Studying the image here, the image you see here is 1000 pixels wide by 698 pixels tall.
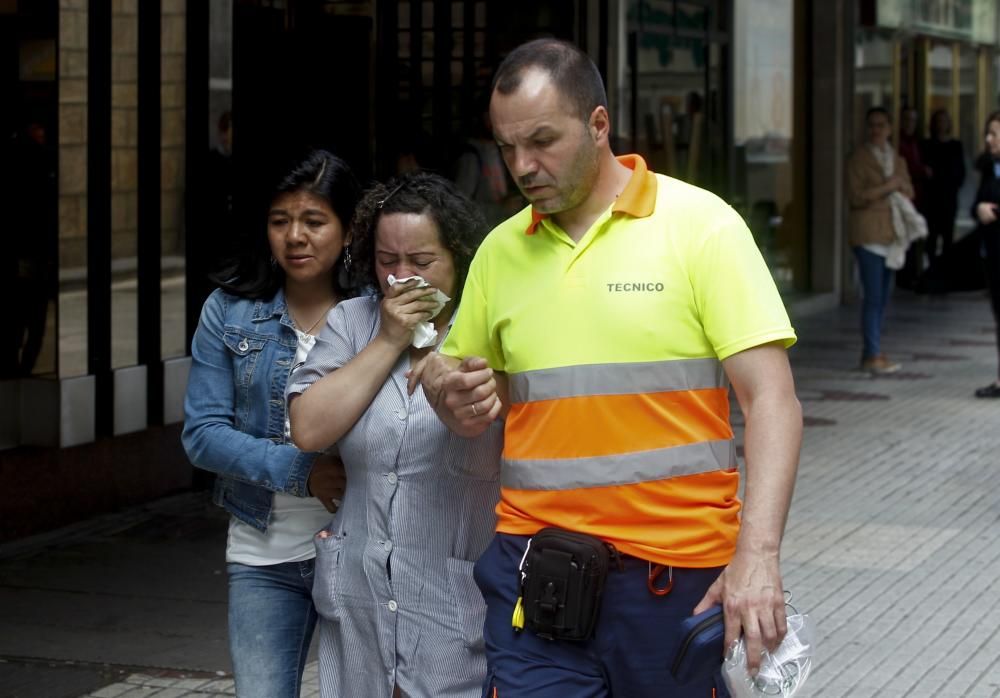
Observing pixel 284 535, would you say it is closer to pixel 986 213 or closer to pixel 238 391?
pixel 238 391

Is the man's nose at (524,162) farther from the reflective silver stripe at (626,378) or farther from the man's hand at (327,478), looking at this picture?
the man's hand at (327,478)

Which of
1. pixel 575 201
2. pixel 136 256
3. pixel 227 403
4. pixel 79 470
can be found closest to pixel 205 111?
pixel 136 256

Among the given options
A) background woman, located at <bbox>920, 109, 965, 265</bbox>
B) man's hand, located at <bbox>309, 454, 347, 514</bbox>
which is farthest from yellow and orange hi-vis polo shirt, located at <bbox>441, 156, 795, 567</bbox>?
background woman, located at <bbox>920, 109, 965, 265</bbox>

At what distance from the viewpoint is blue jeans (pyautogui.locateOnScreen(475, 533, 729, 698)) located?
9.96ft

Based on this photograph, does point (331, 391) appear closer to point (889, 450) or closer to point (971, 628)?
point (971, 628)

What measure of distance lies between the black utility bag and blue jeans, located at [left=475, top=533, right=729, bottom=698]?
0.11 feet

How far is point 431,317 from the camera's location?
3.47 meters

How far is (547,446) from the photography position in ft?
10.2

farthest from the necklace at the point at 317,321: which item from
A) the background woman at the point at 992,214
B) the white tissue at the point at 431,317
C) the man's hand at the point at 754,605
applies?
the background woman at the point at 992,214

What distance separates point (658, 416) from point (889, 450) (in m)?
7.68

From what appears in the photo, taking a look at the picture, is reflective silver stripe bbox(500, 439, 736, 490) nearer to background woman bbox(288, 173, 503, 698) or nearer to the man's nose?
background woman bbox(288, 173, 503, 698)

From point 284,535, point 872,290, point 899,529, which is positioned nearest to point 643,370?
point 284,535

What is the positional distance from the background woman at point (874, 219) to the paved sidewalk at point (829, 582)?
244 centimetres

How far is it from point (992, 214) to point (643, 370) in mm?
9802
